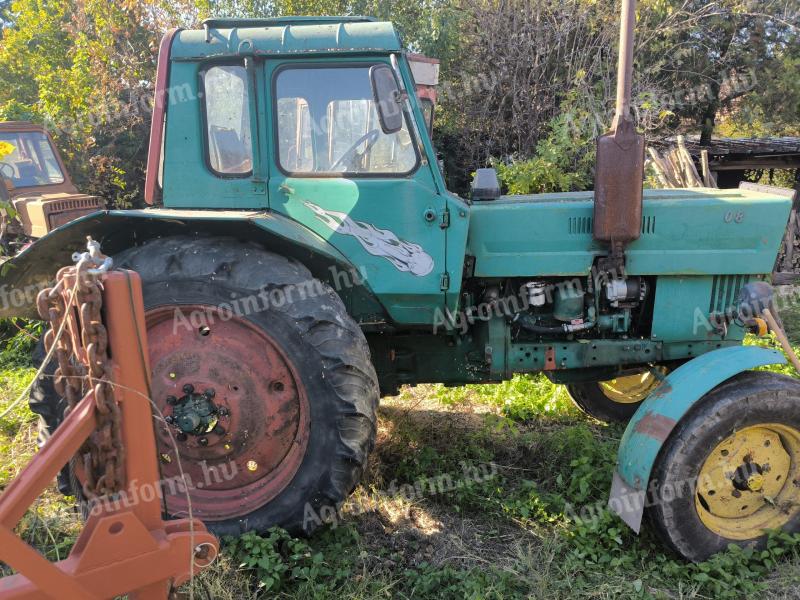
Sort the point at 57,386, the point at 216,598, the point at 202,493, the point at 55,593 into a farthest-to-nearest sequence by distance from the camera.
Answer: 1. the point at 202,493
2. the point at 216,598
3. the point at 57,386
4. the point at 55,593

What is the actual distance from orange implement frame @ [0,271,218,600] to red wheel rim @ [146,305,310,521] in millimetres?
750

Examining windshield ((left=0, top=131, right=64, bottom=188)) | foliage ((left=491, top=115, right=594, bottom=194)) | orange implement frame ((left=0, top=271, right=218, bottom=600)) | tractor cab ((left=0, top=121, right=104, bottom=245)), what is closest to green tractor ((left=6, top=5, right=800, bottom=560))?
orange implement frame ((left=0, top=271, right=218, bottom=600))

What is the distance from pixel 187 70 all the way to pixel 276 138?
0.54 m

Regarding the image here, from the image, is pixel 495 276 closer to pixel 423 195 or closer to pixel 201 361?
pixel 423 195

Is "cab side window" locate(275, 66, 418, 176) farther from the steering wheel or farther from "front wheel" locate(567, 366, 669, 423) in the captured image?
"front wheel" locate(567, 366, 669, 423)

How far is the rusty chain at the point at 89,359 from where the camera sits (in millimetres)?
1802

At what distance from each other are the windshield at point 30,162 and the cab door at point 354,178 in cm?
701

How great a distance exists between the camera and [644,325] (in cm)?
354

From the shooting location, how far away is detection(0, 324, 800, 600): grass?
102 inches

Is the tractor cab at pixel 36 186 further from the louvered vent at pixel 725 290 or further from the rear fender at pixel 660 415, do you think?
the louvered vent at pixel 725 290

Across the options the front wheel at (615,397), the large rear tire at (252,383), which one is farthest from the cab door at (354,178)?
the front wheel at (615,397)

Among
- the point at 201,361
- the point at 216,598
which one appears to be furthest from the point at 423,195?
the point at 216,598

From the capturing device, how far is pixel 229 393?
2.75 m

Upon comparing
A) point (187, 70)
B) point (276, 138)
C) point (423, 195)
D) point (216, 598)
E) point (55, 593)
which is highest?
point (187, 70)
